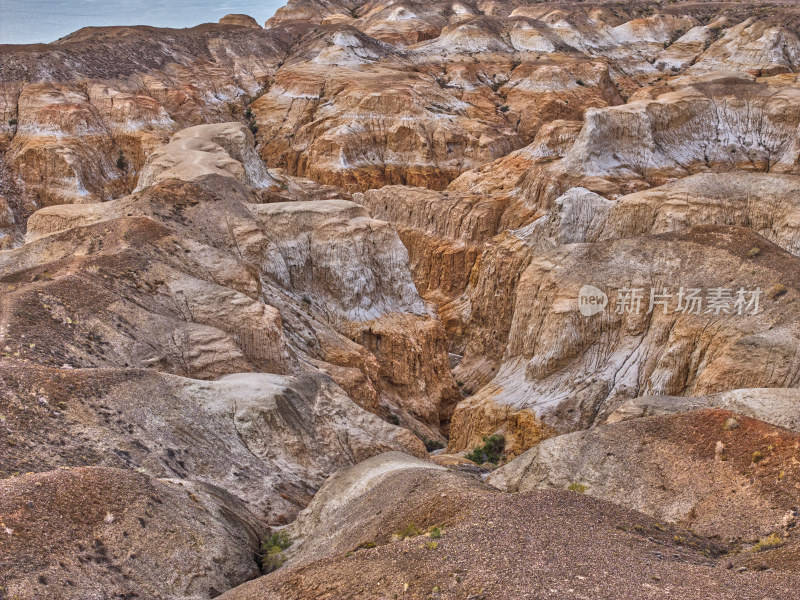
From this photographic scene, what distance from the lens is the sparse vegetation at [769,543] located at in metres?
11.4

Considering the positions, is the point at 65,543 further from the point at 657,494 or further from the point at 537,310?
the point at 537,310

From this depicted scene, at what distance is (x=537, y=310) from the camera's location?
30156mm

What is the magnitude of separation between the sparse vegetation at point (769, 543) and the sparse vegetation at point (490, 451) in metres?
14.8

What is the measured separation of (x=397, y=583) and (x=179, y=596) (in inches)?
171

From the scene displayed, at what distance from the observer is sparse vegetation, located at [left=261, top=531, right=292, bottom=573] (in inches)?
559

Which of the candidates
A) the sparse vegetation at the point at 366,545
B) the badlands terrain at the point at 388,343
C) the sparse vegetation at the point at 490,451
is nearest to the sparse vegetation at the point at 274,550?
the badlands terrain at the point at 388,343

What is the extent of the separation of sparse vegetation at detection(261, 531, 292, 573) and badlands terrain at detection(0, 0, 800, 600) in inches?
3.0

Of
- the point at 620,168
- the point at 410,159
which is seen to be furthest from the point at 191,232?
the point at 410,159

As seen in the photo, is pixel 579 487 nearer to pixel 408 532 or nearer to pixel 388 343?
pixel 408 532

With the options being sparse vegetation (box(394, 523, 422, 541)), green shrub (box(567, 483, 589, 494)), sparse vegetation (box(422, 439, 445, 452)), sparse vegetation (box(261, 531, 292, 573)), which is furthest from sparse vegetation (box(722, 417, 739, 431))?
Answer: sparse vegetation (box(422, 439, 445, 452))

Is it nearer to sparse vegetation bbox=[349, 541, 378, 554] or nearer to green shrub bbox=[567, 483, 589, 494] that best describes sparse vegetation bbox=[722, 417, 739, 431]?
green shrub bbox=[567, 483, 589, 494]

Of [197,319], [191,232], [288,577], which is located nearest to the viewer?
[288,577]

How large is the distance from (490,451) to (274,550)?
13923 mm

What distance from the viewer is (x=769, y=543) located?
38.1ft
